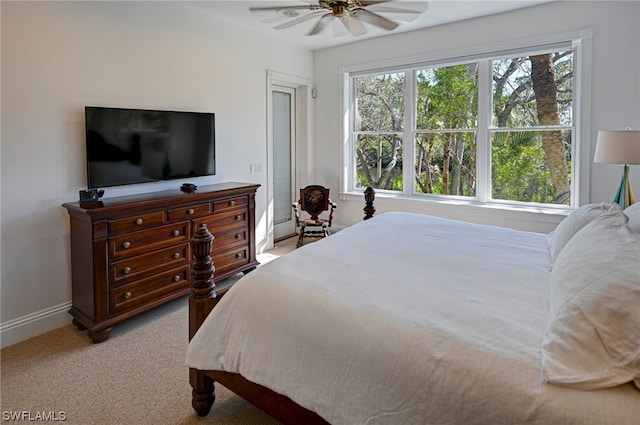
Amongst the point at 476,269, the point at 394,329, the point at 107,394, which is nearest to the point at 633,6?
the point at 476,269

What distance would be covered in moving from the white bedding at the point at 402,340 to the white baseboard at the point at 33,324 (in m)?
1.81

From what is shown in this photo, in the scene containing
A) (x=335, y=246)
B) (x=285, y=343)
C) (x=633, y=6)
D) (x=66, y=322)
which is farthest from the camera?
(x=633, y=6)

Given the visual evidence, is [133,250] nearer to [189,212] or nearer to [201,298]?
[189,212]

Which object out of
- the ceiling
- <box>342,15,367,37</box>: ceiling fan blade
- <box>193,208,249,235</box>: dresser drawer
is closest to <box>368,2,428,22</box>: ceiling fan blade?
<box>342,15,367,37</box>: ceiling fan blade

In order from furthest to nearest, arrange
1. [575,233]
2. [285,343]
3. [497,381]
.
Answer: [575,233], [285,343], [497,381]

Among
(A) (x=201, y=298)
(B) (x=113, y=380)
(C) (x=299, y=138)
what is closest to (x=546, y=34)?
(C) (x=299, y=138)

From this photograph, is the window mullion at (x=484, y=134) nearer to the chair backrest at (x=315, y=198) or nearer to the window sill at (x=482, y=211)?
the window sill at (x=482, y=211)

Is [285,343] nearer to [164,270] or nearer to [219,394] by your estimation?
[219,394]

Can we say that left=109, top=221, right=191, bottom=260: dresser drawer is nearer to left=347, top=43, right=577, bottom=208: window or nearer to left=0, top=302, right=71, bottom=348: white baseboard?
left=0, top=302, right=71, bottom=348: white baseboard

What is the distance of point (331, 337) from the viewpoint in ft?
4.81

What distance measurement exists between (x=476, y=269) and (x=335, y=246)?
0.81 m

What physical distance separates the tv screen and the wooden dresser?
21cm

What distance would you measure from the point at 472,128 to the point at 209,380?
151 inches

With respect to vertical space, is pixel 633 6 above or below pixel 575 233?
above
